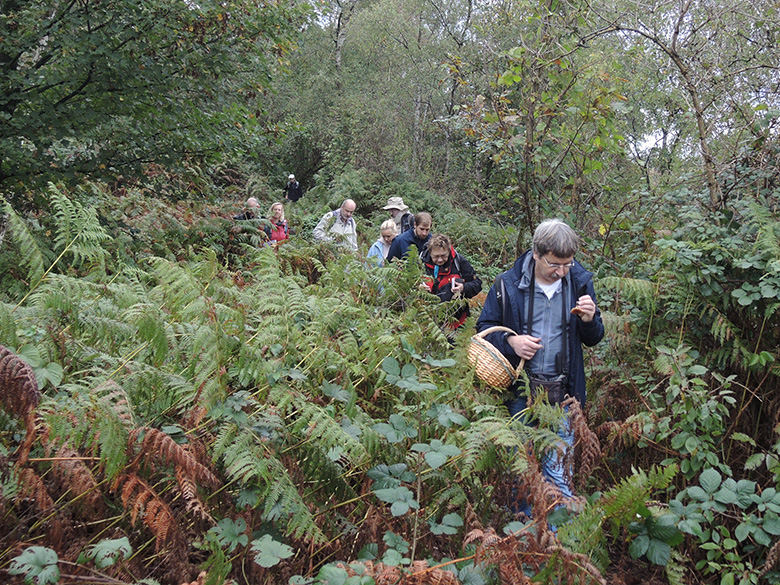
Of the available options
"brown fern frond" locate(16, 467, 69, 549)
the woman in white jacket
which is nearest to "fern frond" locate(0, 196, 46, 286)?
"brown fern frond" locate(16, 467, 69, 549)

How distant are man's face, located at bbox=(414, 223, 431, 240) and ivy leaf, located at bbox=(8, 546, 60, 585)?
18.2 feet

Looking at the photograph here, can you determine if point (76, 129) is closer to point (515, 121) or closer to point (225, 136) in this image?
point (225, 136)

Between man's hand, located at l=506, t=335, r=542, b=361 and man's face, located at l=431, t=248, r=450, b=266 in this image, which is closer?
man's hand, located at l=506, t=335, r=542, b=361

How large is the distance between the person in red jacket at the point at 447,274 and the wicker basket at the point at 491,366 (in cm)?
212

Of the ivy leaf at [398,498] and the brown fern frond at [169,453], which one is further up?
the brown fern frond at [169,453]

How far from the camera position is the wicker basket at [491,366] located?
3.67 metres

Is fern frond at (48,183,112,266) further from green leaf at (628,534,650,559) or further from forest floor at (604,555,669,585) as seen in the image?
forest floor at (604,555,669,585)

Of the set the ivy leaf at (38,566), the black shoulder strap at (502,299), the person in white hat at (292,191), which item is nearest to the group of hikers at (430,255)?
the black shoulder strap at (502,299)

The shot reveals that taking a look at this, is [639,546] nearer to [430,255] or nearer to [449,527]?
[449,527]

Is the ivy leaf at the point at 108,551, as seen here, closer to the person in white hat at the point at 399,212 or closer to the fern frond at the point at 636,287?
the fern frond at the point at 636,287

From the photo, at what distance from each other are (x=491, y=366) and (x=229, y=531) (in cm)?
192

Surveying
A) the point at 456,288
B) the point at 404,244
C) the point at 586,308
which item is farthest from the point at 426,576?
the point at 404,244

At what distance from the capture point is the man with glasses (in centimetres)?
367

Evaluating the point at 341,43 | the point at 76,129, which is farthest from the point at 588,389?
the point at 341,43
